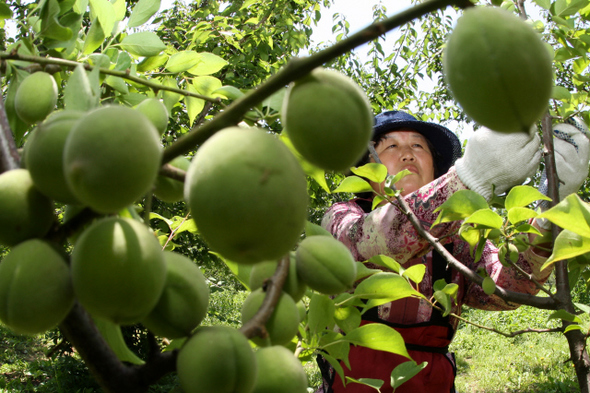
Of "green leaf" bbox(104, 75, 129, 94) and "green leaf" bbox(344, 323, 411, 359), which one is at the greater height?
"green leaf" bbox(104, 75, 129, 94)

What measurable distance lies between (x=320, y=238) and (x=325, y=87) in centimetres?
21

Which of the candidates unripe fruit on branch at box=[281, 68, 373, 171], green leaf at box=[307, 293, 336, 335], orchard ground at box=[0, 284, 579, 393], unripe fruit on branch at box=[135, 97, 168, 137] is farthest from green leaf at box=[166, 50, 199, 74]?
orchard ground at box=[0, 284, 579, 393]

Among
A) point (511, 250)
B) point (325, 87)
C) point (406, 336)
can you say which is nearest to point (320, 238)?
point (325, 87)

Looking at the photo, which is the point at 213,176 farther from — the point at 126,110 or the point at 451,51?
the point at 451,51

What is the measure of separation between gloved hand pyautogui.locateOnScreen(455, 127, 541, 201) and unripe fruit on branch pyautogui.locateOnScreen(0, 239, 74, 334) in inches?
64.3

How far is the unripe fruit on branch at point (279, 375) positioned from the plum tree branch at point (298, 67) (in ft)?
0.62

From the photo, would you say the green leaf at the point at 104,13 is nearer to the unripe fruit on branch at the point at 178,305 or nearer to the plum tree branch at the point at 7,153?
the plum tree branch at the point at 7,153

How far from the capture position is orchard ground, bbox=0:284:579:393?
4.18 meters

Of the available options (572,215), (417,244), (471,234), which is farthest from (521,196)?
(417,244)

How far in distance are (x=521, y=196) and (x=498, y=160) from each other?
65 centimetres

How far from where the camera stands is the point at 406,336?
6.62 ft

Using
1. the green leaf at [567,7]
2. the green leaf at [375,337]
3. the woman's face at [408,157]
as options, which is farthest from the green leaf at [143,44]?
the woman's face at [408,157]

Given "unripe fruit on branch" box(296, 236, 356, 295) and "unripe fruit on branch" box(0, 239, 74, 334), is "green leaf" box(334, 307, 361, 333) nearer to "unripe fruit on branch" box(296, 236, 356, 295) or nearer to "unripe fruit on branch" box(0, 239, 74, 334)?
"unripe fruit on branch" box(296, 236, 356, 295)

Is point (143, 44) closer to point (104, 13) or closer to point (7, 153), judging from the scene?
point (104, 13)
